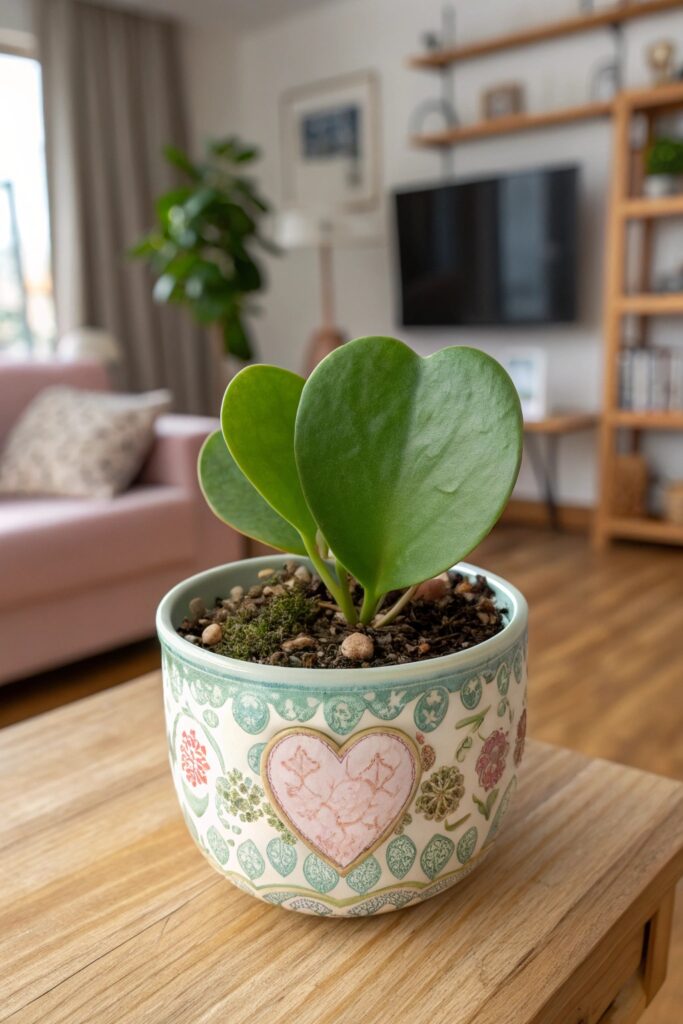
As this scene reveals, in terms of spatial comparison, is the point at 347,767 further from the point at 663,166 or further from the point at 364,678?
the point at 663,166

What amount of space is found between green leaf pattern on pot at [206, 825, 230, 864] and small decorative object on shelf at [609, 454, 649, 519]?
3.01 m

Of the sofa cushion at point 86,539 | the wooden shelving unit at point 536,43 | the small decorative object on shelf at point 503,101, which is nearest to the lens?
the sofa cushion at point 86,539

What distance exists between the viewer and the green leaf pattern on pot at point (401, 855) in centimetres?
51

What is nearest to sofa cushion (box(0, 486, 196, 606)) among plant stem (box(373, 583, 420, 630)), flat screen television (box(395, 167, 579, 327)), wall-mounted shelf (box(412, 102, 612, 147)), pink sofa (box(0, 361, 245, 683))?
pink sofa (box(0, 361, 245, 683))

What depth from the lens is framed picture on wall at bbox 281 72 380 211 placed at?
4141mm

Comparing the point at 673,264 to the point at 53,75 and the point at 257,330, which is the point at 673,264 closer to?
the point at 257,330

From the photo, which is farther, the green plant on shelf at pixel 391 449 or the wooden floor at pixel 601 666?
the wooden floor at pixel 601 666

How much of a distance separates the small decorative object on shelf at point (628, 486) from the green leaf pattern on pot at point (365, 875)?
9.87 ft

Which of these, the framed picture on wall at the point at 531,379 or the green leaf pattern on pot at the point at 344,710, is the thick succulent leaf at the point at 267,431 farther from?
the framed picture on wall at the point at 531,379

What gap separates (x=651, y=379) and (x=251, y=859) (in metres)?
3.00

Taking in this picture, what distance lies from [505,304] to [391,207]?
0.89 metres

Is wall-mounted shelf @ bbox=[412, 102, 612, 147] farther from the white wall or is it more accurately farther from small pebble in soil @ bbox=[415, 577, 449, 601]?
small pebble in soil @ bbox=[415, 577, 449, 601]

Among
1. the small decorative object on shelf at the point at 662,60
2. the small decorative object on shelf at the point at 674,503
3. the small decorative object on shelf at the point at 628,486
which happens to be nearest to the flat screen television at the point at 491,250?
the small decorative object on shelf at the point at 662,60

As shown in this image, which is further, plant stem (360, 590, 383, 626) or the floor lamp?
the floor lamp
